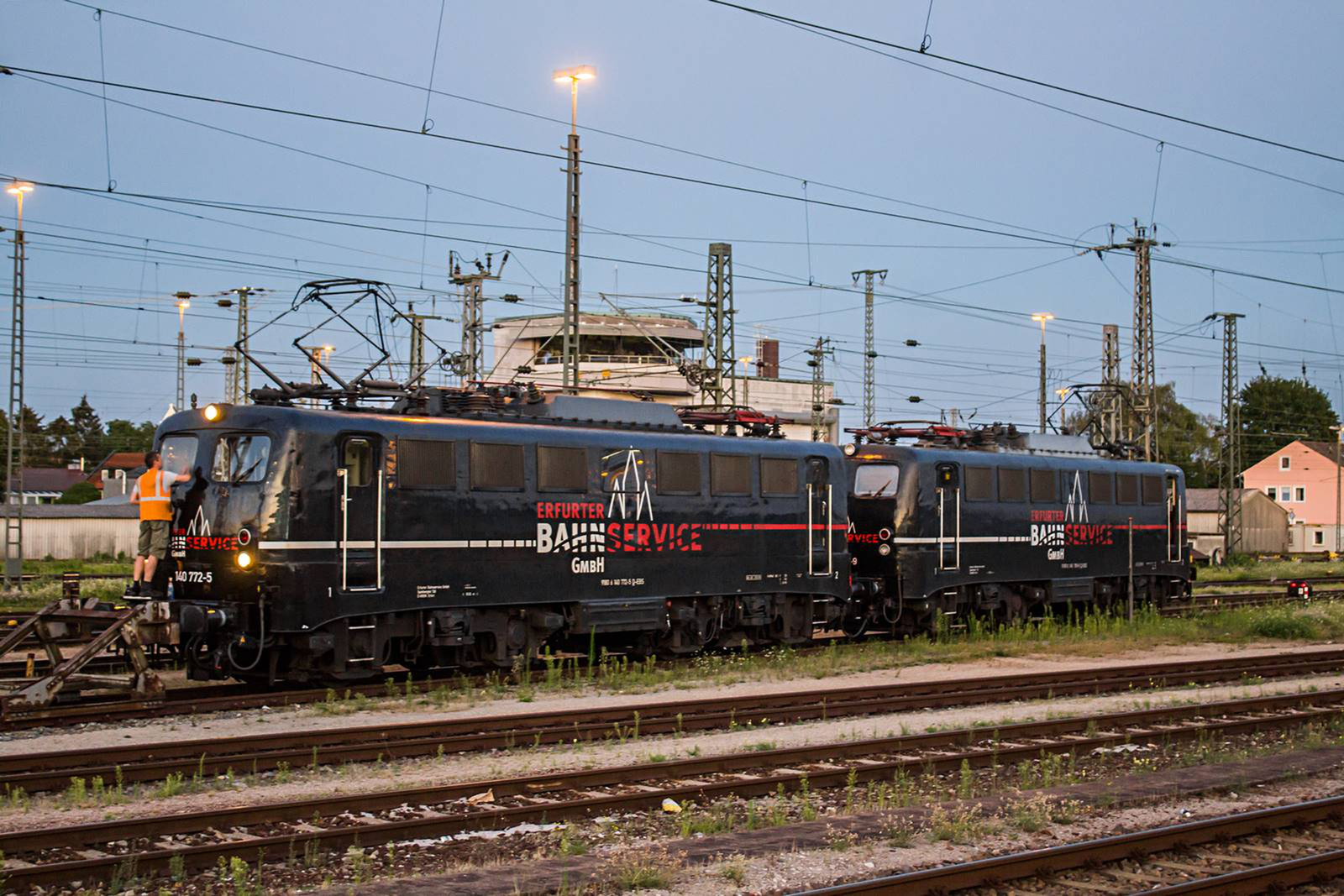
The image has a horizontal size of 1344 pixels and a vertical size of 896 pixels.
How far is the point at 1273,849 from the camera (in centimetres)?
1026

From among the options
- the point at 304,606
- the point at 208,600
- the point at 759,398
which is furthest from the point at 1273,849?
the point at 759,398

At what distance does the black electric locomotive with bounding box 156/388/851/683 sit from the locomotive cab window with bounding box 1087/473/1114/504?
27.8 ft

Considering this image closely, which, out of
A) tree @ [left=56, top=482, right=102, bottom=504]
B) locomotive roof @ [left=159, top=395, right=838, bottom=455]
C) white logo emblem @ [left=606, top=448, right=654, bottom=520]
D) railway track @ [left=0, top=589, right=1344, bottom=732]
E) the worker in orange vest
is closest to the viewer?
railway track @ [left=0, top=589, right=1344, bottom=732]

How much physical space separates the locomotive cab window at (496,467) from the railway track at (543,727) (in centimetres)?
405

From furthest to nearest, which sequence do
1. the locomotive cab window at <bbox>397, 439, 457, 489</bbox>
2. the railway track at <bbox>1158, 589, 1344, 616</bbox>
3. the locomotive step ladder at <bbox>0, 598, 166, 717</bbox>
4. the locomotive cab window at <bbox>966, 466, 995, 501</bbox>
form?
the railway track at <bbox>1158, 589, 1344, 616</bbox> < the locomotive cab window at <bbox>966, 466, 995, 501</bbox> < the locomotive cab window at <bbox>397, 439, 457, 489</bbox> < the locomotive step ladder at <bbox>0, 598, 166, 717</bbox>

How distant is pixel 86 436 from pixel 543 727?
139 meters

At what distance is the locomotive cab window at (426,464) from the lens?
1789cm

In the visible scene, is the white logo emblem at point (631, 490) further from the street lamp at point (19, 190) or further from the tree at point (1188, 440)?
the tree at point (1188, 440)

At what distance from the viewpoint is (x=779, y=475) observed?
76.1 feet

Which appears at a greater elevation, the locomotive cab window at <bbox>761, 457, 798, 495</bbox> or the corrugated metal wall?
the locomotive cab window at <bbox>761, 457, 798, 495</bbox>

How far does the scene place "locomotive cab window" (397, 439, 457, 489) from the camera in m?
17.9

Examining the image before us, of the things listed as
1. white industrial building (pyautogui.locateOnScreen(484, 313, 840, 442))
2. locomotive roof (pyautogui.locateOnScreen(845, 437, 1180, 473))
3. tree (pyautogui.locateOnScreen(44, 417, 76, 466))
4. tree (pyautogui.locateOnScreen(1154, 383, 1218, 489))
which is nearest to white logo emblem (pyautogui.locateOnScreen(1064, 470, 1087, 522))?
locomotive roof (pyautogui.locateOnScreen(845, 437, 1180, 473))

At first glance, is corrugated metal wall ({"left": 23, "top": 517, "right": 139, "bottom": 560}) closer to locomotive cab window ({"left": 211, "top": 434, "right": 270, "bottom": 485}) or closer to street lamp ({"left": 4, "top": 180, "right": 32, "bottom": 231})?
street lamp ({"left": 4, "top": 180, "right": 32, "bottom": 231})

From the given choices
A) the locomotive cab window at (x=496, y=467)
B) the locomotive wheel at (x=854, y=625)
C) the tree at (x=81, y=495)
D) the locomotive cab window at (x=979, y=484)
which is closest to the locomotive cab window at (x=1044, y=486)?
the locomotive cab window at (x=979, y=484)
